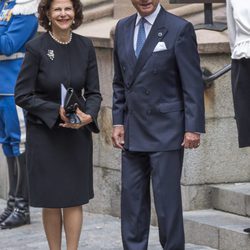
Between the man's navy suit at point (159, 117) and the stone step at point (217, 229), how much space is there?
2.57 feet

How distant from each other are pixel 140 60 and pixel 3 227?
2555mm

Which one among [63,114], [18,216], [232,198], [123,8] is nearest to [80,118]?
[63,114]

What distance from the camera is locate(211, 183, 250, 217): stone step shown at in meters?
7.55

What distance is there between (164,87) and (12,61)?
2198 millimetres

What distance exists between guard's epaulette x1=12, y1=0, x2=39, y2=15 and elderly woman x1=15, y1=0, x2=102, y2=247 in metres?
1.30

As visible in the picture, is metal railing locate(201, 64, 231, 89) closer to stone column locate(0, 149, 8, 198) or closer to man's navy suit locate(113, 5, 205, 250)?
man's navy suit locate(113, 5, 205, 250)

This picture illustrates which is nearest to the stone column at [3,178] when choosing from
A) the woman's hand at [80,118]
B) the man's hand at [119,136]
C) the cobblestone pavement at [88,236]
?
the cobblestone pavement at [88,236]

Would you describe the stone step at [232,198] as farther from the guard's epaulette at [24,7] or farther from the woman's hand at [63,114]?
the guard's epaulette at [24,7]

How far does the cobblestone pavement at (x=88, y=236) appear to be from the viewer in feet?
25.1

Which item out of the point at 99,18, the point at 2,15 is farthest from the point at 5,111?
the point at 99,18

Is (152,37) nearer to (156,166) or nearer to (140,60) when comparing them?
(140,60)

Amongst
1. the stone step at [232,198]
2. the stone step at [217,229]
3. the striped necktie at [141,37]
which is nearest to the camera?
the striped necktie at [141,37]

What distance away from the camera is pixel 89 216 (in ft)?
28.6

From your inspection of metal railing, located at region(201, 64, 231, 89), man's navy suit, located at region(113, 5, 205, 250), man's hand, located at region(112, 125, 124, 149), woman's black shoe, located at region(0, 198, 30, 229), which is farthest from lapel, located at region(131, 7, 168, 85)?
woman's black shoe, located at region(0, 198, 30, 229)
